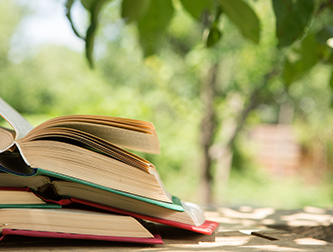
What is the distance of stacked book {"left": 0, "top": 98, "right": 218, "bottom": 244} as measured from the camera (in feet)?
1.67

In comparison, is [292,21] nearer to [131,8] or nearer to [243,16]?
[243,16]

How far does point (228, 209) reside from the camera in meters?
0.96

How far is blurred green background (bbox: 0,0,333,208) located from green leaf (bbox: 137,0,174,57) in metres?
2.86

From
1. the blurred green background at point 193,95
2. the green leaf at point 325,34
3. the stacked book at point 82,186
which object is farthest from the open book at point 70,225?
the blurred green background at point 193,95

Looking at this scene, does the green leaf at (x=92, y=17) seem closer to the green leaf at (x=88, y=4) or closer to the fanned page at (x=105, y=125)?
the green leaf at (x=88, y=4)

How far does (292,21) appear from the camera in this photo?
2.32ft

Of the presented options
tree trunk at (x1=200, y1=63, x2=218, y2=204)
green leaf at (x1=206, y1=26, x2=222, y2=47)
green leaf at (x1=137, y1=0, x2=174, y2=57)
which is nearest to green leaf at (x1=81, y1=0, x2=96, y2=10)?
green leaf at (x1=137, y1=0, x2=174, y2=57)

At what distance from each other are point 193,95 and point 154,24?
5.72 metres

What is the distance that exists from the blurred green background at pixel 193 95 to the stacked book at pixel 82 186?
127 inches

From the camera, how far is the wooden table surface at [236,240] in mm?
514

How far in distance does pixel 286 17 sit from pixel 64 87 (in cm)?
904

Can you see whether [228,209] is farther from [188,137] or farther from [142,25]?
[188,137]

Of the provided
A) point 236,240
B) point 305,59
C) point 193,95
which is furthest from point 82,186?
point 193,95

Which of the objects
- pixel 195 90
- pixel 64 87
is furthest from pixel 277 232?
pixel 64 87
